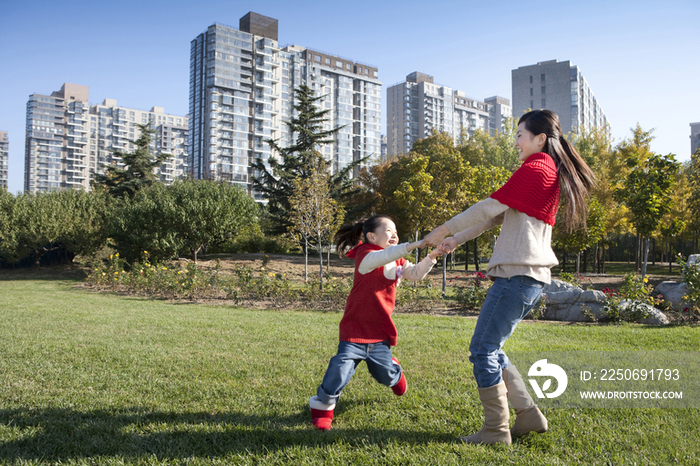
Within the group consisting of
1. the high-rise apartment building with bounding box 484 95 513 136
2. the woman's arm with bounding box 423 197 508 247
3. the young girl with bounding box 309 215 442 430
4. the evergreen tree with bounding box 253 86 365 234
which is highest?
the high-rise apartment building with bounding box 484 95 513 136

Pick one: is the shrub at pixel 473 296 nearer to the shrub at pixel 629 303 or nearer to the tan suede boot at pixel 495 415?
the shrub at pixel 629 303

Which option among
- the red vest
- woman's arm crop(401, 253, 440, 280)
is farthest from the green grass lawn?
woman's arm crop(401, 253, 440, 280)

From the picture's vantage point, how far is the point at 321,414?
9.73 ft

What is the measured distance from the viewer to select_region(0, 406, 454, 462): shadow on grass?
2666 mm

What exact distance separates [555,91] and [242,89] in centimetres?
5791

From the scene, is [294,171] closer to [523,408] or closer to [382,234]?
[382,234]

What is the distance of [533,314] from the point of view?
8.34m

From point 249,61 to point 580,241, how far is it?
246 ft

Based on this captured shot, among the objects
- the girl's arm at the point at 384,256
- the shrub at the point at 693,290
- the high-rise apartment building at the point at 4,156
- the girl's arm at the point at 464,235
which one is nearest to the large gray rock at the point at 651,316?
the shrub at the point at 693,290

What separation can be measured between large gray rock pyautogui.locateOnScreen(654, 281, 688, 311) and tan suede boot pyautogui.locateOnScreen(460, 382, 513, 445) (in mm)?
8207

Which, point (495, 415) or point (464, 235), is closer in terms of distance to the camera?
point (495, 415)

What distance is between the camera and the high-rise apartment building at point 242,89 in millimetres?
77062

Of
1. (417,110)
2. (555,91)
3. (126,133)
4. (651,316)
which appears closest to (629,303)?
(651,316)

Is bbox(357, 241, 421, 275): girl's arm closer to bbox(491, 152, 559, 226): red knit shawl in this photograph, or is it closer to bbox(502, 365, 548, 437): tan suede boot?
bbox(491, 152, 559, 226): red knit shawl
